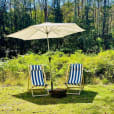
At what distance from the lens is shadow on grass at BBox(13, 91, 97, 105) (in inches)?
158

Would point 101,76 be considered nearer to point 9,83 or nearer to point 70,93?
point 70,93

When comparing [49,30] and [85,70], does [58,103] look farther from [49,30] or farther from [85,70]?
[85,70]

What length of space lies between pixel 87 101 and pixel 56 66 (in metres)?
2.40

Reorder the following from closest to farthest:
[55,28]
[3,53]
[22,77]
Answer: [55,28] → [22,77] → [3,53]

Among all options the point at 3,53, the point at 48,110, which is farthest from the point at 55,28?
the point at 3,53

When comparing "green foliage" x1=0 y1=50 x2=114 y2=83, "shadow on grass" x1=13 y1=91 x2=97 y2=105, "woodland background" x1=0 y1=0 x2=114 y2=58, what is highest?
"woodland background" x1=0 y1=0 x2=114 y2=58

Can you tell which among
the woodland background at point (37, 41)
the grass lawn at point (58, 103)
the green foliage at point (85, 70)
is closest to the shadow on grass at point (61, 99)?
the grass lawn at point (58, 103)

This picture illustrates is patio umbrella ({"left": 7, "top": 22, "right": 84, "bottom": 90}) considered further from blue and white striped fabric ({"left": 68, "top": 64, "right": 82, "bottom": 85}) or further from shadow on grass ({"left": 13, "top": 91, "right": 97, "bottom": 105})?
shadow on grass ({"left": 13, "top": 91, "right": 97, "bottom": 105})

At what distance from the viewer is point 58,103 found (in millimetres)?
3918

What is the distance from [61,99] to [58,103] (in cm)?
34

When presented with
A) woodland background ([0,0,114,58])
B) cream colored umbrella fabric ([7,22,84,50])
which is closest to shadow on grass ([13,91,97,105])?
cream colored umbrella fabric ([7,22,84,50])

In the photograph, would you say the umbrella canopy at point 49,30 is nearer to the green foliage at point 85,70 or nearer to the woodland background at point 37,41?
the green foliage at point 85,70

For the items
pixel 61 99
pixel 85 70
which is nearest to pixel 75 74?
pixel 61 99

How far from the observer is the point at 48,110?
11.3ft
